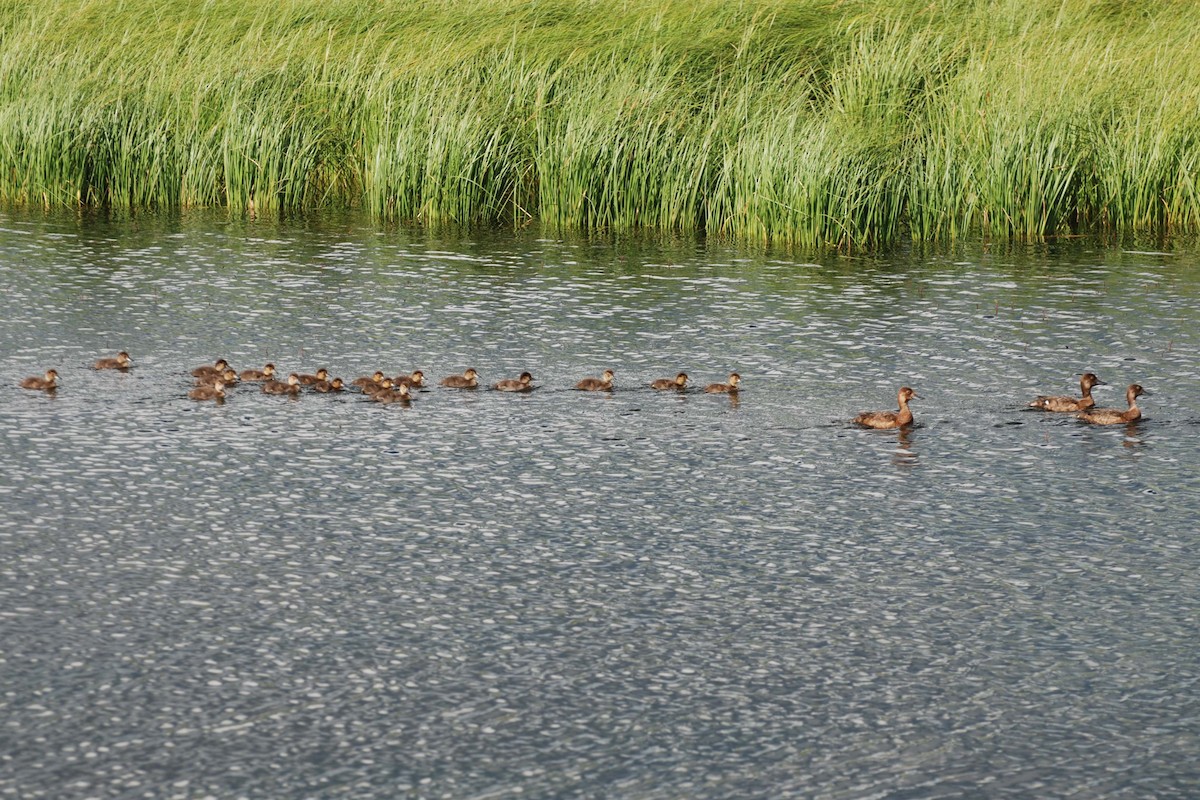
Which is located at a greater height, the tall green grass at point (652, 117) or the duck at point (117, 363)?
the tall green grass at point (652, 117)

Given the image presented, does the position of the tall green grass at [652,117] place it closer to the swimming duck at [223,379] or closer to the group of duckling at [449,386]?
the group of duckling at [449,386]

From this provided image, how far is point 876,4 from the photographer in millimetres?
25078

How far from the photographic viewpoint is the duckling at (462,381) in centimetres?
1414

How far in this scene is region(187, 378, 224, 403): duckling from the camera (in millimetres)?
13656

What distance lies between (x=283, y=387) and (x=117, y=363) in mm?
1603

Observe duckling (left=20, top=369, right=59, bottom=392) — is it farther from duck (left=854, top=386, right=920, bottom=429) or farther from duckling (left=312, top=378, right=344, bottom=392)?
duck (left=854, top=386, right=920, bottom=429)

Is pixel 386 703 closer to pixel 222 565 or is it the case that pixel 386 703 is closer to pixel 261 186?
pixel 222 565

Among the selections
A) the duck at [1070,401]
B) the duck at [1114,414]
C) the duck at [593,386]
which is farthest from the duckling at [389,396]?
the duck at [1114,414]

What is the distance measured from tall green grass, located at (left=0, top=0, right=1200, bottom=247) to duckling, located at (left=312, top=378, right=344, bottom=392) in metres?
8.71

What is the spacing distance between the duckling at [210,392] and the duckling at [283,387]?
0.36 metres

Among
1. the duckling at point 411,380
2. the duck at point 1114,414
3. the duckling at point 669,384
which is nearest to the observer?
the duck at point 1114,414

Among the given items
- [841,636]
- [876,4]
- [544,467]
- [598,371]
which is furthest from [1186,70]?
[841,636]

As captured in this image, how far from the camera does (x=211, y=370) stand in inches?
555

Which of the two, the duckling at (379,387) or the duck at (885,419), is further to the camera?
the duckling at (379,387)
